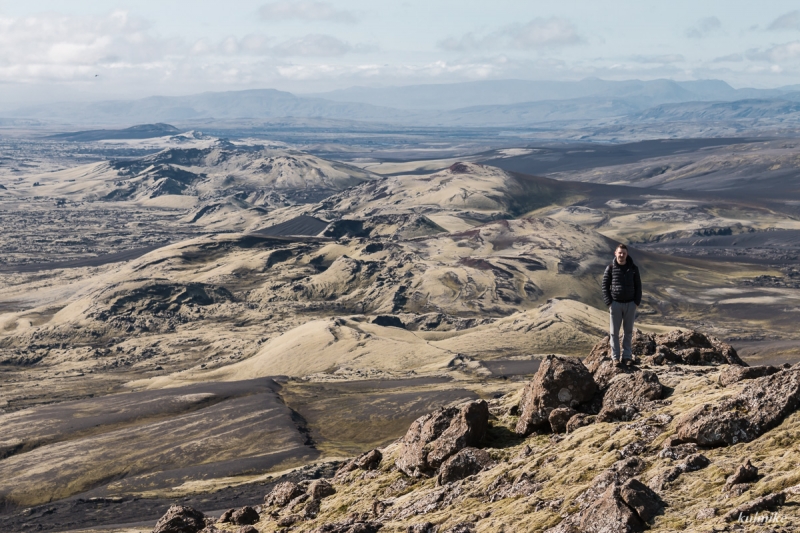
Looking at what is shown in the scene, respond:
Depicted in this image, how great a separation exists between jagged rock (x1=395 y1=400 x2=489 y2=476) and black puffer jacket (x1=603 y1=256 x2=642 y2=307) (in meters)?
5.07

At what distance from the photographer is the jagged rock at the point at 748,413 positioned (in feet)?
51.9

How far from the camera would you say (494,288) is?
411 feet

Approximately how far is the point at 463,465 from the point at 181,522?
10.7 metres

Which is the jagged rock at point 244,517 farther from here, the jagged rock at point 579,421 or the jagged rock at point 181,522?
the jagged rock at point 579,421

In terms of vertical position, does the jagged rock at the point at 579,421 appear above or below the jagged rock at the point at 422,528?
above

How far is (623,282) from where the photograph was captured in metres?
19.9

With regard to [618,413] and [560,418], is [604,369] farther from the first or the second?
[618,413]

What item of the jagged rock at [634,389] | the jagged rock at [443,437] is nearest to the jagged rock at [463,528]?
the jagged rock at [443,437]

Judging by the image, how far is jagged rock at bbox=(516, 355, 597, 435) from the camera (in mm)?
21516

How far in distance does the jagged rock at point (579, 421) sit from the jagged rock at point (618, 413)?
1.11ft

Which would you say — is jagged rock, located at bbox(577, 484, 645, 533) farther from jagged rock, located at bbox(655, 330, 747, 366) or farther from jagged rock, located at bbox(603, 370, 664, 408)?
jagged rock, located at bbox(655, 330, 747, 366)

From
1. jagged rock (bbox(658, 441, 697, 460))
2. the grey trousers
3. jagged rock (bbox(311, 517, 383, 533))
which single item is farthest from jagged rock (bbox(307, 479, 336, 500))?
jagged rock (bbox(658, 441, 697, 460))

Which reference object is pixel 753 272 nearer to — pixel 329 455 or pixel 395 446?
pixel 329 455

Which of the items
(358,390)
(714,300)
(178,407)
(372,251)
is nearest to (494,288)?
(372,251)
